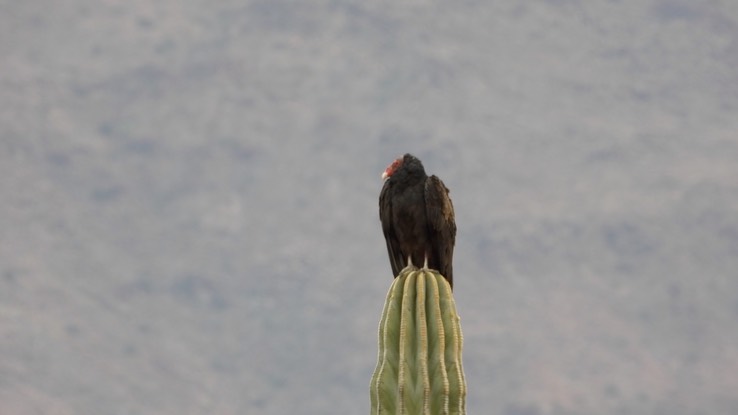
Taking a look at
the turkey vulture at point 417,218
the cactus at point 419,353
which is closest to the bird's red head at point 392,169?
the turkey vulture at point 417,218

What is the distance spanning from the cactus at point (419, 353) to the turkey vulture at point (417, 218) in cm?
223

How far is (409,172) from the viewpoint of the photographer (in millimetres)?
10422

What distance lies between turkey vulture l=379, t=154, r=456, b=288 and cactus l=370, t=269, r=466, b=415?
223 cm

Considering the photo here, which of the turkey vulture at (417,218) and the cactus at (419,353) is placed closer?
the cactus at (419,353)

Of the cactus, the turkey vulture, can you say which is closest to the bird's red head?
the turkey vulture

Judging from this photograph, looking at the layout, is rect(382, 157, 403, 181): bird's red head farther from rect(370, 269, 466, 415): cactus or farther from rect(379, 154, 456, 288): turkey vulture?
rect(370, 269, 466, 415): cactus

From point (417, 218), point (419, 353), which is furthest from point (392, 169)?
point (419, 353)

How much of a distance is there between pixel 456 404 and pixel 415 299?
38.4 inches

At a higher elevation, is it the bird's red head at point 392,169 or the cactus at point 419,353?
the bird's red head at point 392,169

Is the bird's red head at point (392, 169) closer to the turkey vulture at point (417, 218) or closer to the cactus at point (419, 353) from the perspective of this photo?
the turkey vulture at point (417, 218)

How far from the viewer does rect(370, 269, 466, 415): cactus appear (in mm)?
7059

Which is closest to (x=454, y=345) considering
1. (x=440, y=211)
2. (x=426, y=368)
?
(x=426, y=368)

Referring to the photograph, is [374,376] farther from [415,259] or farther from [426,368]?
[415,259]

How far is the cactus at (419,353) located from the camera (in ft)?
23.2
